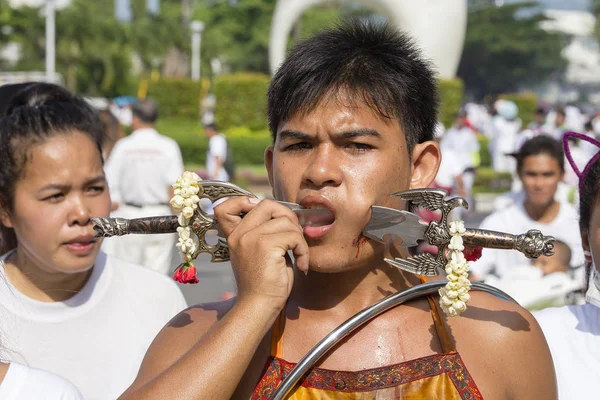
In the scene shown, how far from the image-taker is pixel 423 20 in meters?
21.6

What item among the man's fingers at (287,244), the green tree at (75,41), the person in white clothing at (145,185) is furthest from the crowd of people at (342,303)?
the green tree at (75,41)

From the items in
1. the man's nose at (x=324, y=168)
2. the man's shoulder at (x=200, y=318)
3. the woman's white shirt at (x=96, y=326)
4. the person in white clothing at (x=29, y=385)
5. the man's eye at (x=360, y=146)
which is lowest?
the woman's white shirt at (x=96, y=326)

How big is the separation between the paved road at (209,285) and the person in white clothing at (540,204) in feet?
11.4

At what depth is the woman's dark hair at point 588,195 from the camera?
8.75 ft

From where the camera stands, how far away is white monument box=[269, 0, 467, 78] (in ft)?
70.7

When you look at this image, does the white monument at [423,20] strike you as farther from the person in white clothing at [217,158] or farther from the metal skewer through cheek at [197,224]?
the metal skewer through cheek at [197,224]

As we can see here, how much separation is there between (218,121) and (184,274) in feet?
81.6

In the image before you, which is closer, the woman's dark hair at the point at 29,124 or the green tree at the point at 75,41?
the woman's dark hair at the point at 29,124

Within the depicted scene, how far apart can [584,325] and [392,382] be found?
90cm

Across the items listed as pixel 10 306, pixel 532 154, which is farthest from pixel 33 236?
pixel 532 154

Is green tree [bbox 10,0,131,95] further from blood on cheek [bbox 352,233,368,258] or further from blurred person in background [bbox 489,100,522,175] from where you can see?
blood on cheek [bbox 352,233,368,258]

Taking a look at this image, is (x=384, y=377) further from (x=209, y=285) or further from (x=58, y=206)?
(x=209, y=285)

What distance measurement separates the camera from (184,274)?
2.17 meters

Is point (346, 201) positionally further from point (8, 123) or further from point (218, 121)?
point (218, 121)
